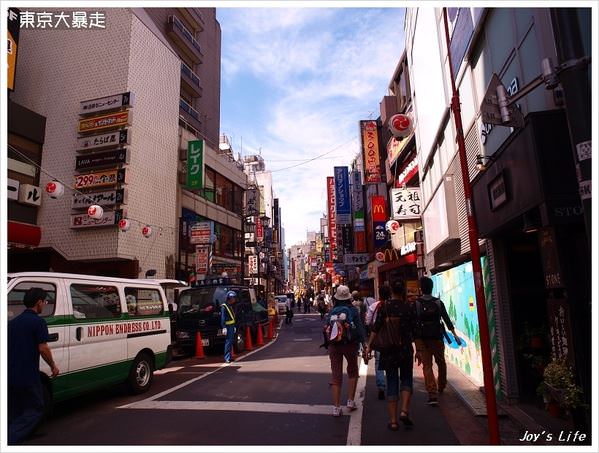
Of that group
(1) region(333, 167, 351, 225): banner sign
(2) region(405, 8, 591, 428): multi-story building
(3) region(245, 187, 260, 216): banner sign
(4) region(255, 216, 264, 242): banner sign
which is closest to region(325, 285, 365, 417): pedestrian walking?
(2) region(405, 8, 591, 428): multi-story building

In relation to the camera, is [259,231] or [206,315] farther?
[259,231]

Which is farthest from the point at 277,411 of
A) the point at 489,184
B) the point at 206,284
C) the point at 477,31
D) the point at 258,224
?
the point at 258,224

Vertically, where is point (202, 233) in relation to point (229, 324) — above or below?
above

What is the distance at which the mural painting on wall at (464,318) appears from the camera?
7906 mm

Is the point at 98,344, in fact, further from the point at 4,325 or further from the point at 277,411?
the point at 277,411

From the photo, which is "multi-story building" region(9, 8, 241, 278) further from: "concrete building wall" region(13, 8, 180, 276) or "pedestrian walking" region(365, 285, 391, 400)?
"pedestrian walking" region(365, 285, 391, 400)

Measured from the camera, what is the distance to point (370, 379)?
912 centimetres

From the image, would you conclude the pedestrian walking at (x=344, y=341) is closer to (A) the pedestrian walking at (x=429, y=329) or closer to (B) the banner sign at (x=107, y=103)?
(A) the pedestrian walking at (x=429, y=329)

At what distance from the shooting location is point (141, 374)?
809cm

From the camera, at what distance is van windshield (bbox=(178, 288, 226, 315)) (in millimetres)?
13973

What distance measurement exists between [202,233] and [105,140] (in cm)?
679

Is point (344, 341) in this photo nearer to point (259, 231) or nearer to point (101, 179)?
point (101, 179)

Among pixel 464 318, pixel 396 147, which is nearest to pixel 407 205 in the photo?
pixel 396 147

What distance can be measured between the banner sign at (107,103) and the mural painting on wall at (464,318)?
1605cm
